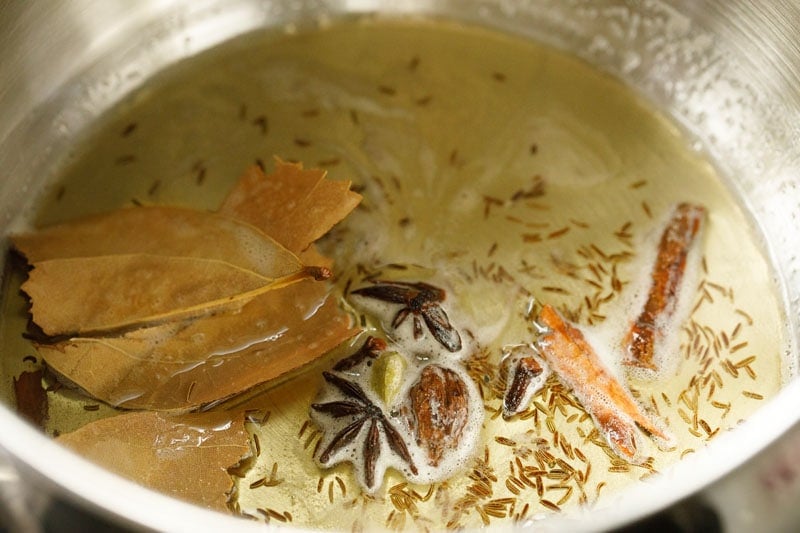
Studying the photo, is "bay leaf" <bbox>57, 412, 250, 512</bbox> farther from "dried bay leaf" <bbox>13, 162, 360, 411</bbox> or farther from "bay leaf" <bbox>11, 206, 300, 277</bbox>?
"bay leaf" <bbox>11, 206, 300, 277</bbox>

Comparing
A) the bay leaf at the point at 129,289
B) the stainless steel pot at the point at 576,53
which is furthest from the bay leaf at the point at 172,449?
the stainless steel pot at the point at 576,53

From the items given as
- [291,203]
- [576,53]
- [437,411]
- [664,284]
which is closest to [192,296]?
→ [291,203]

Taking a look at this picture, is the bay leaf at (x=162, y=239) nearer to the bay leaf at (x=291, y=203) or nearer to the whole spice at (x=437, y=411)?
the bay leaf at (x=291, y=203)

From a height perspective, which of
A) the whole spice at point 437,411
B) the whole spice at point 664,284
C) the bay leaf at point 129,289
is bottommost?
the whole spice at point 437,411

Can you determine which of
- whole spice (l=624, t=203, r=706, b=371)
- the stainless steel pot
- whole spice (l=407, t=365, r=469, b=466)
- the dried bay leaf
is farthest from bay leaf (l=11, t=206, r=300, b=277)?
whole spice (l=624, t=203, r=706, b=371)

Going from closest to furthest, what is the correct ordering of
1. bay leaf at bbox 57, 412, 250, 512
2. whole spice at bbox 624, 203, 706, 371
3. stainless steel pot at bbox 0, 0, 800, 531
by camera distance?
bay leaf at bbox 57, 412, 250, 512, whole spice at bbox 624, 203, 706, 371, stainless steel pot at bbox 0, 0, 800, 531

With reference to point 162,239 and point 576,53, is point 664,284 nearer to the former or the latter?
point 576,53
